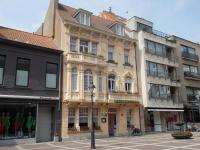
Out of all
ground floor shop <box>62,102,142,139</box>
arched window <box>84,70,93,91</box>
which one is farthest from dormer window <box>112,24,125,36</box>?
ground floor shop <box>62,102,142,139</box>

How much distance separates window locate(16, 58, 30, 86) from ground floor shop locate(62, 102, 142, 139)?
448 cm

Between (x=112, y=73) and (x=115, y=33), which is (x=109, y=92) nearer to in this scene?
(x=112, y=73)

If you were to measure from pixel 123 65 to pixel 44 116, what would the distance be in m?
11.7

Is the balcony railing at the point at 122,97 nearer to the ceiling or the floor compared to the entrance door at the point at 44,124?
nearer to the ceiling

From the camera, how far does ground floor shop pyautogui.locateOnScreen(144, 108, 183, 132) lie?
98.9ft

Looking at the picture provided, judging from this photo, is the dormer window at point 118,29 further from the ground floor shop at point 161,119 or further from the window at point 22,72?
the window at point 22,72

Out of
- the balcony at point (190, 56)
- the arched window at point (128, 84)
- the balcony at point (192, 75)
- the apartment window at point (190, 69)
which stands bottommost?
the arched window at point (128, 84)

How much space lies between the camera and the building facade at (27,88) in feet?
64.5

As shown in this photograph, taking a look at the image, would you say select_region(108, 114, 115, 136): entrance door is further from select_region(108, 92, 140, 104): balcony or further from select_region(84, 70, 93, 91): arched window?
select_region(84, 70, 93, 91): arched window

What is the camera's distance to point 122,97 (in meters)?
26.4

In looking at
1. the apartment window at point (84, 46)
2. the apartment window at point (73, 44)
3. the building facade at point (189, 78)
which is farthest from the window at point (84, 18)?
the building facade at point (189, 78)

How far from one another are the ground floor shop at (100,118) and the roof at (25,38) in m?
6.32

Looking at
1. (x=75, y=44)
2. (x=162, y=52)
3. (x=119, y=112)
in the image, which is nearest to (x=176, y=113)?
(x=162, y=52)

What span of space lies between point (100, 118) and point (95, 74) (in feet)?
15.8
